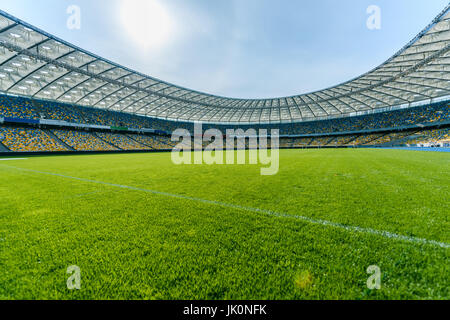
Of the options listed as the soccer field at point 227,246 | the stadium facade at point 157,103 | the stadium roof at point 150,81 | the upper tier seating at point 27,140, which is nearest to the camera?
the soccer field at point 227,246

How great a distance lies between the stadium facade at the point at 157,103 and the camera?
749 inches

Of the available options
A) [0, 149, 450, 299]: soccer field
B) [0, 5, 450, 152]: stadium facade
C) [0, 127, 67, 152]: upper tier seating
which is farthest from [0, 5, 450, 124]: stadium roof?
[0, 149, 450, 299]: soccer field

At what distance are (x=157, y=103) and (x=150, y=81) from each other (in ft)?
36.8

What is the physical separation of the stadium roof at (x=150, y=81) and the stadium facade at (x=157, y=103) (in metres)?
0.11

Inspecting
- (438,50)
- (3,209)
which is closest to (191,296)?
(3,209)

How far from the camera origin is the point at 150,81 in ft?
91.1

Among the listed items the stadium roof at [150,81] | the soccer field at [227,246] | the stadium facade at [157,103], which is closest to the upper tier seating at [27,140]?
the stadium facade at [157,103]

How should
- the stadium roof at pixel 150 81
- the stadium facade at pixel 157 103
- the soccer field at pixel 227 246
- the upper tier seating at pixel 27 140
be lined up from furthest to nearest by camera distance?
the upper tier seating at pixel 27 140 < the stadium facade at pixel 157 103 < the stadium roof at pixel 150 81 < the soccer field at pixel 227 246

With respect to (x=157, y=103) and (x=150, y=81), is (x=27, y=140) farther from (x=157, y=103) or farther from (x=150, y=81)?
(x=157, y=103)

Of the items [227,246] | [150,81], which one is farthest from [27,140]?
[227,246]

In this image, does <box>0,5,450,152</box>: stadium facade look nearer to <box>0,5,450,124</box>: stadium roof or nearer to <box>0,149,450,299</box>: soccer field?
<box>0,5,450,124</box>: stadium roof

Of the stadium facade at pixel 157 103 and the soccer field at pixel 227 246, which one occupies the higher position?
the stadium facade at pixel 157 103

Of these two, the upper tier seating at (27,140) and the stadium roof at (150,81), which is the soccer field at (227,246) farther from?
the upper tier seating at (27,140)

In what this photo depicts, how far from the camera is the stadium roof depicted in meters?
17.1
